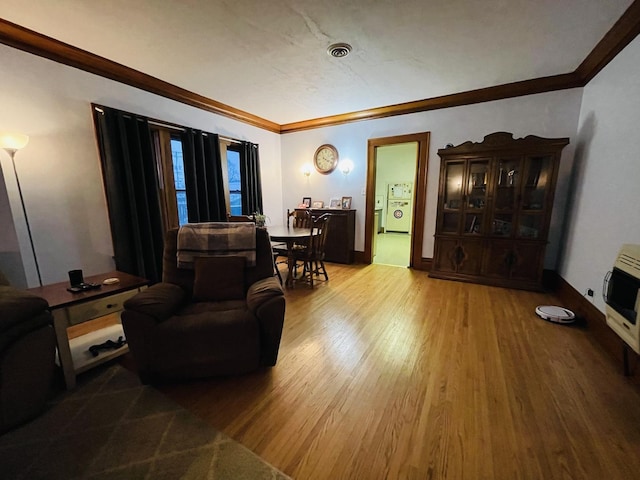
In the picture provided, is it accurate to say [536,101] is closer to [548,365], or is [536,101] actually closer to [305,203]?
[548,365]

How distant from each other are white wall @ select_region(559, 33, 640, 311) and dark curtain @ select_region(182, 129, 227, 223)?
174 inches

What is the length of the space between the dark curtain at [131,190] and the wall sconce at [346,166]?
115 inches

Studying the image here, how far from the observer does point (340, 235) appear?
4645 mm

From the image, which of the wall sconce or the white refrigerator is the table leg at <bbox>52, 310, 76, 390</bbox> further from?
the white refrigerator

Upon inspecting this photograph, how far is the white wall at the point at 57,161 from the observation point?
226cm

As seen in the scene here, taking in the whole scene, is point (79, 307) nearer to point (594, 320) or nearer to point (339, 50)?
point (339, 50)

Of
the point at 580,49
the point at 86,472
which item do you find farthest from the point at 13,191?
the point at 580,49

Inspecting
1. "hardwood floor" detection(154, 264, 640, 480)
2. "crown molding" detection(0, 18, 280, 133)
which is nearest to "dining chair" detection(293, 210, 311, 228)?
"hardwood floor" detection(154, 264, 640, 480)

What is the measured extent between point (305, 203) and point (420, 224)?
2197 millimetres

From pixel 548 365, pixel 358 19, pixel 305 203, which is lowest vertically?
pixel 548 365

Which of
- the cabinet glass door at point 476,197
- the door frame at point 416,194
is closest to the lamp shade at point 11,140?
the door frame at point 416,194

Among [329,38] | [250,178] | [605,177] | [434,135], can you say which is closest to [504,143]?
[434,135]

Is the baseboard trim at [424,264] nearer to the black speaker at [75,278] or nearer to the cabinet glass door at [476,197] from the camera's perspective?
the cabinet glass door at [476,197]

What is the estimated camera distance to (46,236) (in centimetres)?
246
